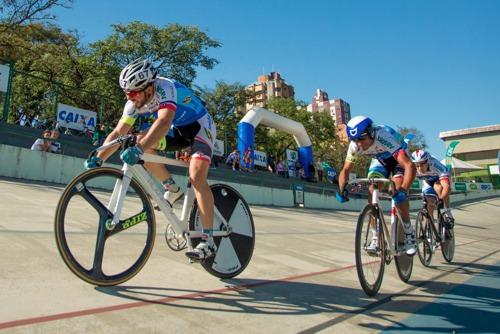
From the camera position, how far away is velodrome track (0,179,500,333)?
7.39 feet

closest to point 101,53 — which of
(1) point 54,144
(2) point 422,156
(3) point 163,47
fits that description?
(3) point 163,47

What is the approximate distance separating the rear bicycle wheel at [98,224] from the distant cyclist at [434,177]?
218 inches

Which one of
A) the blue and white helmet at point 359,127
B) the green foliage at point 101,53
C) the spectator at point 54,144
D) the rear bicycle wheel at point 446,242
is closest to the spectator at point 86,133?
the spectator at point 54,144

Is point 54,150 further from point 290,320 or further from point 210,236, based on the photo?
point 290,320

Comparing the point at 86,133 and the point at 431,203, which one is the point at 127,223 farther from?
the point at 86,133

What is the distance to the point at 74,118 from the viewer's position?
606 inches

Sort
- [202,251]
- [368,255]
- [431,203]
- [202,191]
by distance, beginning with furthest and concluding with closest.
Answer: [431,203], [368,255], [202,191], [202,251]

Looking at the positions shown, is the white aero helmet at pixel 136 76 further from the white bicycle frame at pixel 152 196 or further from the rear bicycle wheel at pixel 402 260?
the rear bicycle wheel at pixel 402 260

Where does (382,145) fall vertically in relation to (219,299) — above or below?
above

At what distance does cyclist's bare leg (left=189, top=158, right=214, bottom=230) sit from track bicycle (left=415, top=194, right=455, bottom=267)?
10.8 feet

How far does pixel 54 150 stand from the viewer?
12305mm

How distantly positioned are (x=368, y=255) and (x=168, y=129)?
2265 mm

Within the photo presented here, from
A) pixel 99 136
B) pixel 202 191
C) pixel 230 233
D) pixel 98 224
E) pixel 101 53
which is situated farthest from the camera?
pixel 101 53

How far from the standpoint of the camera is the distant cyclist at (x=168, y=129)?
2.93m
